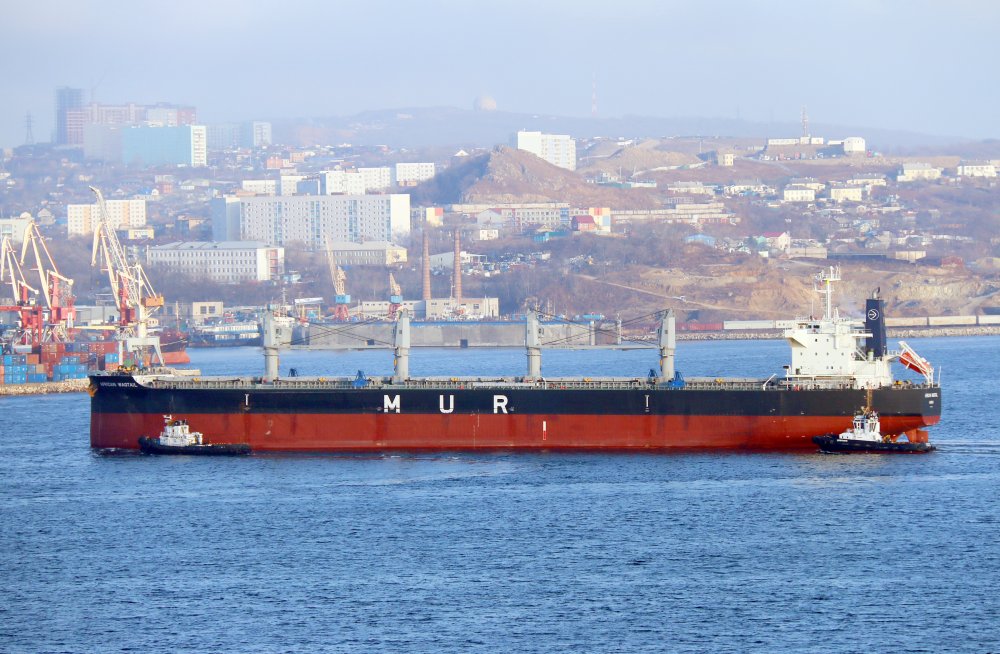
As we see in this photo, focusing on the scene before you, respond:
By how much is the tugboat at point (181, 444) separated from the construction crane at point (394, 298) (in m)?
66.0

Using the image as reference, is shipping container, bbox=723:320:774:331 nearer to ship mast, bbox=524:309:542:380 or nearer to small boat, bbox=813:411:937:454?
ship mast, bbox=524:309:542:380

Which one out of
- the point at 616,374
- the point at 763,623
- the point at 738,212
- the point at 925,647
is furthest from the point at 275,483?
the point at 738,212

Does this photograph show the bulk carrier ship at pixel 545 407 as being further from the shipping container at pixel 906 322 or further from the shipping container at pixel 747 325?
the shipping container at pixel 906 322

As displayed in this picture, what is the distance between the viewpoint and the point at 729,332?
119750mm

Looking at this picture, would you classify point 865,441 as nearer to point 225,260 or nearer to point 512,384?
point 512,384

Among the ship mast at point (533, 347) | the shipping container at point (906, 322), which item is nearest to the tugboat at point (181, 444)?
the ship mast at point (533, 347)

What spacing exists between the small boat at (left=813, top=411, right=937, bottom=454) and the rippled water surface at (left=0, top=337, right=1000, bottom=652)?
61 cm

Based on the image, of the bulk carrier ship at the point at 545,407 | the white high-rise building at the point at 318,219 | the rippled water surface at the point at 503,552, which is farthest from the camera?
the white high-rise building at the point at 318,219

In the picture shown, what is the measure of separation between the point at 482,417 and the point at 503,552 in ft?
44.8

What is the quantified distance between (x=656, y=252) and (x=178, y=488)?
369ft

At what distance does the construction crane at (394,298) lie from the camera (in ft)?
392

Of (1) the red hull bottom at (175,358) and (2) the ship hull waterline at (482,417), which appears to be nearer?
(2) the ship hull waterline at (482,417)

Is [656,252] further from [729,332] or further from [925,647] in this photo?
[925,647]

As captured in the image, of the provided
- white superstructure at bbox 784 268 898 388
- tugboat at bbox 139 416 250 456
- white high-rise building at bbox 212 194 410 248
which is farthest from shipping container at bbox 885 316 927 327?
tugboat at bbox 139 416 250 456
